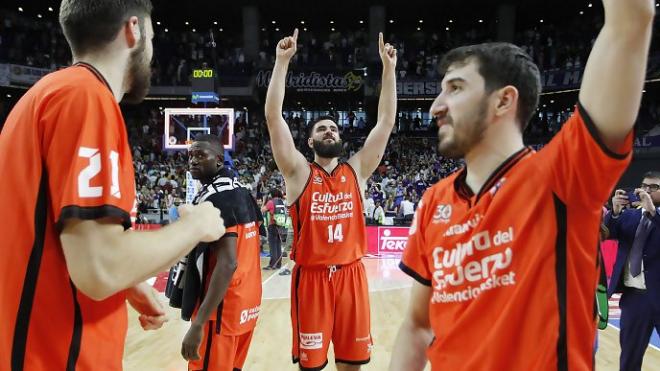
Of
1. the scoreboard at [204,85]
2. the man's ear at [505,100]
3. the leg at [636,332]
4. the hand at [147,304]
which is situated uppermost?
the scoreboard at [204,85]

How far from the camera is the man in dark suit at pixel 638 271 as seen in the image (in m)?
4.36

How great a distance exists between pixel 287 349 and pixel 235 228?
128 inches

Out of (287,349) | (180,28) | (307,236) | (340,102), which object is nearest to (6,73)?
(180,28)

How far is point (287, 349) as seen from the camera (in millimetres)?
5980

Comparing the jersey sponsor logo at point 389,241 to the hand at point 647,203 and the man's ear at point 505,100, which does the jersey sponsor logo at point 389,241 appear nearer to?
the hand at point 647,203

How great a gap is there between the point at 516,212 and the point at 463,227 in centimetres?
18

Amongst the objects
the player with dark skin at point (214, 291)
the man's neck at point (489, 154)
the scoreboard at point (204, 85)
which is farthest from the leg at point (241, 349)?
the scoreboard at point (204, 85)

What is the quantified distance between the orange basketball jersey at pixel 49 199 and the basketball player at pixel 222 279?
63.3 inches

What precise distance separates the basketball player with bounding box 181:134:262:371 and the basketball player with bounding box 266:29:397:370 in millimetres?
425

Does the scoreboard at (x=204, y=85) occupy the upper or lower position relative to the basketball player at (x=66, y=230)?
upper

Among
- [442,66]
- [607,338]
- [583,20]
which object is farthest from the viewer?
[583,20]

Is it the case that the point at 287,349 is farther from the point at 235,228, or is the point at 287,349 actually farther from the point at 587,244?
the point at 587,244

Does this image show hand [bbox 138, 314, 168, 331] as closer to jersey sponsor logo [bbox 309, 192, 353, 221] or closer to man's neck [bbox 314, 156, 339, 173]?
jersey sponsor logo [bbox 309, 192, 353, 221]

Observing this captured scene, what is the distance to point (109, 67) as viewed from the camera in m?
1.54
